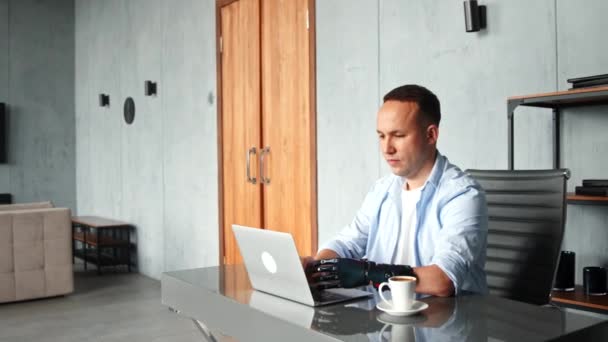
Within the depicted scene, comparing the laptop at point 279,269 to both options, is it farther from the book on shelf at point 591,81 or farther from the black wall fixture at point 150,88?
the black wall fixture at point 150,88

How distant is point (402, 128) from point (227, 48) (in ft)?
12.0

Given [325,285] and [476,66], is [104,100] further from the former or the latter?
[325,285]

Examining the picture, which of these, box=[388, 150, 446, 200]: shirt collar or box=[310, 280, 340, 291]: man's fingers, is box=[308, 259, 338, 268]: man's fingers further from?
box=[388, 150, 446, 200]: shirt collar

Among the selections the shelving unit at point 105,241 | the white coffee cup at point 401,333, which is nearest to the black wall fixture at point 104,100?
the shelving unit at point 105,241

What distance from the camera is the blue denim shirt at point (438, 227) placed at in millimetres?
1769

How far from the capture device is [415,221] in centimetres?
201

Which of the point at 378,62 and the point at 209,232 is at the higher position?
the point at 378,62

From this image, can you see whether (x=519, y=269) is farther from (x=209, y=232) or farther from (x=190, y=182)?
(x=190, y=182)

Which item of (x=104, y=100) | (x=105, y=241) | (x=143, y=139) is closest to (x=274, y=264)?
(x=143, y=139)

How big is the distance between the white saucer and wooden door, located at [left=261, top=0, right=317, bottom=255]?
2.93 m

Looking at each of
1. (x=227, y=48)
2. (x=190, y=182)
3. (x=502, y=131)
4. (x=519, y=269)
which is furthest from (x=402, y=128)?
(x=190, y=182)

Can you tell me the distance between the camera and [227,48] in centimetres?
535

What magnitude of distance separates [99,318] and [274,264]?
11.7 feet

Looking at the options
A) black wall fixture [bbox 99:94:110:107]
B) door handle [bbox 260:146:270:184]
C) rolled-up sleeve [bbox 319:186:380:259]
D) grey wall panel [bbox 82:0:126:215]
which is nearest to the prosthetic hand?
rolled-up sleeve [bbox 319:186:380:259]
